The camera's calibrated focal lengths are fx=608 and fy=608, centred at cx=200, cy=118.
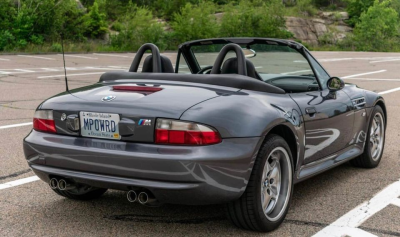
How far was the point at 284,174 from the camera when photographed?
14.2 feet

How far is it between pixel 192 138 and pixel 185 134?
0.17 ft

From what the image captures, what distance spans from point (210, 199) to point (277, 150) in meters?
0.71

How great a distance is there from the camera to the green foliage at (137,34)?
3928cm

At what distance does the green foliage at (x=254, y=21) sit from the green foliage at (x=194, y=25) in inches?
94.4

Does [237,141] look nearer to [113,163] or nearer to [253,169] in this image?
[253,169]

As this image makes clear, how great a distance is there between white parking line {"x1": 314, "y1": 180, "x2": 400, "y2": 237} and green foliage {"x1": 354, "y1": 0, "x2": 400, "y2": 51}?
182 feet

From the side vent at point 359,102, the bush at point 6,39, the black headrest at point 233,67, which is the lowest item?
the bush at point 6,39

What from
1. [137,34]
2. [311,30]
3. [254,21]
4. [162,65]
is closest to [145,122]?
[162,65]

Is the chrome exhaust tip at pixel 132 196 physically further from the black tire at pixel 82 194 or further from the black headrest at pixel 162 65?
the black headrest at pixel 162 65

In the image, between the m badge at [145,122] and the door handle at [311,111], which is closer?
the m badge at [145,122]

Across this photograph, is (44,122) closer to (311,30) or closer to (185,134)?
(185,134)

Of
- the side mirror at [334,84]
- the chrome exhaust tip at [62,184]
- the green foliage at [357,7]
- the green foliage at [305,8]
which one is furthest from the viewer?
the green foliage at [357,7]

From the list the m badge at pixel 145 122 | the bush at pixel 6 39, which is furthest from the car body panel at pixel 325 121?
the bush at pixel 6 39

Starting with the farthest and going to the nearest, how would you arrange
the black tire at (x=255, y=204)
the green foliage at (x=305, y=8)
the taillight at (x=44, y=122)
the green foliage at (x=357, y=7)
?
the green foliage at (x=357, y=7) → the green foliage at (x=305, y=8) → the taillight at (x=44, y=122) → the black tire at (x=255, y=204)
